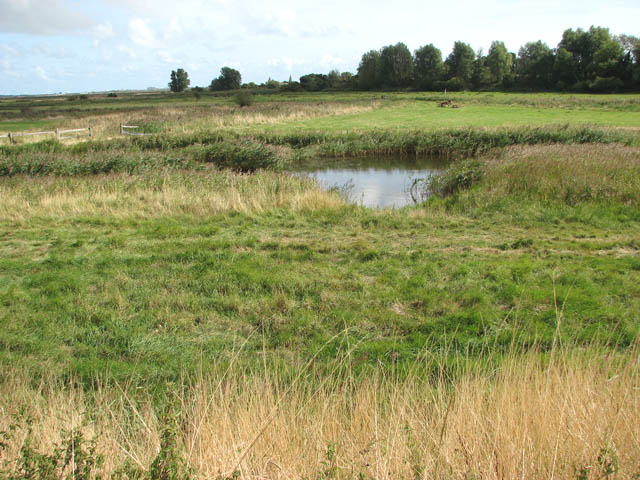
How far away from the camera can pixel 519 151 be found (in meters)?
16.0

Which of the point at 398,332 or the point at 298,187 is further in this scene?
the point at 298,187

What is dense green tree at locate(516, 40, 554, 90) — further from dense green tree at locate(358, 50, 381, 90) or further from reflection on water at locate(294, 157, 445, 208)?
reflection on water at locate(294, 157, 445, 208)

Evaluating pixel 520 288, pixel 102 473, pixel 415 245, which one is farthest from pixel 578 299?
pixel 102 473

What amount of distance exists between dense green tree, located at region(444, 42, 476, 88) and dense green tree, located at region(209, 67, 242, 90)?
61736mm

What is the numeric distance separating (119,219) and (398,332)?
789 cm

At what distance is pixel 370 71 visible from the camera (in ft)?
338

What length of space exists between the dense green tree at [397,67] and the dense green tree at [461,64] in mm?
8531

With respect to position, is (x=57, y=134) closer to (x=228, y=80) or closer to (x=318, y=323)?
(x=318, y=323)

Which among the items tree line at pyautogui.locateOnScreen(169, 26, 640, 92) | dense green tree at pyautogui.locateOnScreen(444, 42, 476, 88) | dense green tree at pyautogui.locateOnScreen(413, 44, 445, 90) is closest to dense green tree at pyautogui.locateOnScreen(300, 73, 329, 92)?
tree line at pyautogui.locateOnScreen(169, 26, 640, 92)

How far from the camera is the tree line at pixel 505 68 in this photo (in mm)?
67750

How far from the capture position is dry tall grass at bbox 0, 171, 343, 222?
37.4 ft

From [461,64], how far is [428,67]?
328 inches

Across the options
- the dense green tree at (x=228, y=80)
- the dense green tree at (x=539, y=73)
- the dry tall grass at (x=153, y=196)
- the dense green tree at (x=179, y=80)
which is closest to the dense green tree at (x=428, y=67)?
the dense green tree at (x=539, y=73)

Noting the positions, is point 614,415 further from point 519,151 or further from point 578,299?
point 519,151
